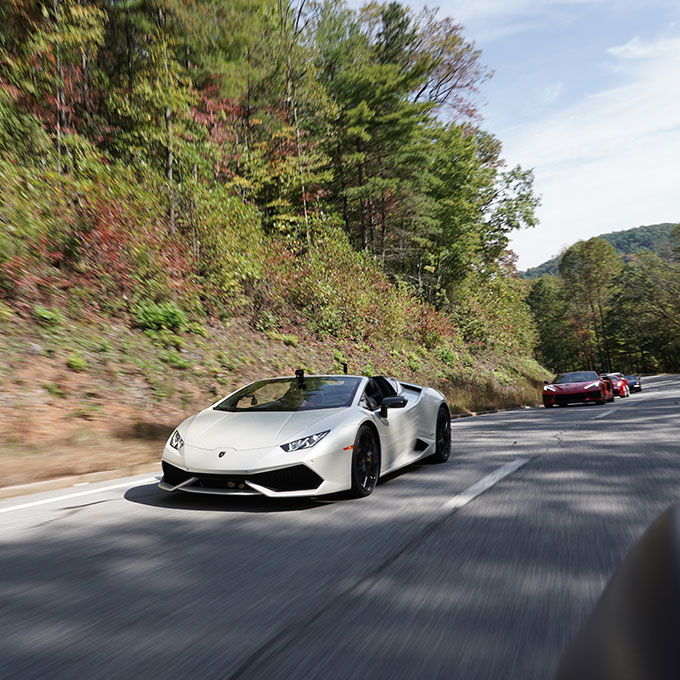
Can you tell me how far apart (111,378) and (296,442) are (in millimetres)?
6822

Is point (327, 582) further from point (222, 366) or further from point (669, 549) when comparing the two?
point (222, 366)

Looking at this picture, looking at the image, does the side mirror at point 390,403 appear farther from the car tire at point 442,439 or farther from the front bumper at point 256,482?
the car tire at point 442,439

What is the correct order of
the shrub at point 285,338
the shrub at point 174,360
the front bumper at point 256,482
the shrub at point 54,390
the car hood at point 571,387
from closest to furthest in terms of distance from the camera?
the front bumper at point 256,482 < the shrub at point 54,390 < the shrub at point 174,360 < the shrub at point 285,338 < the car hood at point 571,387

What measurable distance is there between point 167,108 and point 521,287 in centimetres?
2842

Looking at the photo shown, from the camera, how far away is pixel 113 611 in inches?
117

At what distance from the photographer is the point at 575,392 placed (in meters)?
20.4

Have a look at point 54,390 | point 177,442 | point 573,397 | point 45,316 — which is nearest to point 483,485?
point 177,442

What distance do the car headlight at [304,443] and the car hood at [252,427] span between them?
5 centimetres

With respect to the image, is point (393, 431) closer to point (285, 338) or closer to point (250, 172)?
point (285, 338)

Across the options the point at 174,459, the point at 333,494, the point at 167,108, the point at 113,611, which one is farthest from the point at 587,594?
the point at 167,108

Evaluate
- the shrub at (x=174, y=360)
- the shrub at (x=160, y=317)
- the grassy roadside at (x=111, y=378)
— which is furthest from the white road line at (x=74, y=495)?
the shrub at (x=160, y=317)

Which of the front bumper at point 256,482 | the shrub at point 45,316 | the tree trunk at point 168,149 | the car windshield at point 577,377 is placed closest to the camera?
the front bumper at point 256,482

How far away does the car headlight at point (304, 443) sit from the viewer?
5.01 meters

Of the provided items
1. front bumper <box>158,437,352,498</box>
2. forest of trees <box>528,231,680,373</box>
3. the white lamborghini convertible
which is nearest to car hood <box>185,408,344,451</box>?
the white lamborghini convertible
